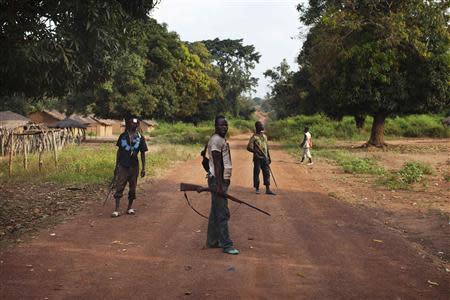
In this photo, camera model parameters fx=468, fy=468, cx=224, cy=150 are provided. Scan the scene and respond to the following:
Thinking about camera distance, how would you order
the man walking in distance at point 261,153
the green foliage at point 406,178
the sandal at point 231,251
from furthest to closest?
the green foliage at point 406,178 → the man walking in distance at point 261,153 → the sandal at point 231,251

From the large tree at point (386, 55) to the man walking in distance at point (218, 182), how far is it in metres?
19.7

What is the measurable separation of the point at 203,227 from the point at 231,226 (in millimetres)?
485

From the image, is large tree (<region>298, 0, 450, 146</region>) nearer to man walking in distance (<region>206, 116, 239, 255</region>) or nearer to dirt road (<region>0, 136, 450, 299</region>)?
dirt road (<region>0, 136, 450, 299</region>)

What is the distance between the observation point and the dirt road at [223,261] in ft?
16.5

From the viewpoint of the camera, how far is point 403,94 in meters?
25.4

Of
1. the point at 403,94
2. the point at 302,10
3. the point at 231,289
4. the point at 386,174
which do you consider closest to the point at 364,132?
the point at 302,10

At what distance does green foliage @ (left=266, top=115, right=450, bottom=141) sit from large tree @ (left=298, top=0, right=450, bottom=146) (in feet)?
46.5

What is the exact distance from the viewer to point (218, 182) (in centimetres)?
667

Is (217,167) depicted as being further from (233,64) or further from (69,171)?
(233,64)

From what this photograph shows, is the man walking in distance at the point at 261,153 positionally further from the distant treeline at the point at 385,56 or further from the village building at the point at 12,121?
the village building at the point at 12,121

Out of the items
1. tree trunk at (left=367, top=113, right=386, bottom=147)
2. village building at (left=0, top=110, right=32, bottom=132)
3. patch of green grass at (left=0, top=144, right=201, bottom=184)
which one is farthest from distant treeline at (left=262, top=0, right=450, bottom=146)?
village building at (left=0, top=110, right=32, bottom=132)

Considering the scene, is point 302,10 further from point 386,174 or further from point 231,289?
point 231,289

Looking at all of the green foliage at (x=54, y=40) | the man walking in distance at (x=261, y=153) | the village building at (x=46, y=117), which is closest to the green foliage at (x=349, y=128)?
the man walking in distance at (x=261, y=153)

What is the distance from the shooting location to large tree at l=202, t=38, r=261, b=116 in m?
70.4
